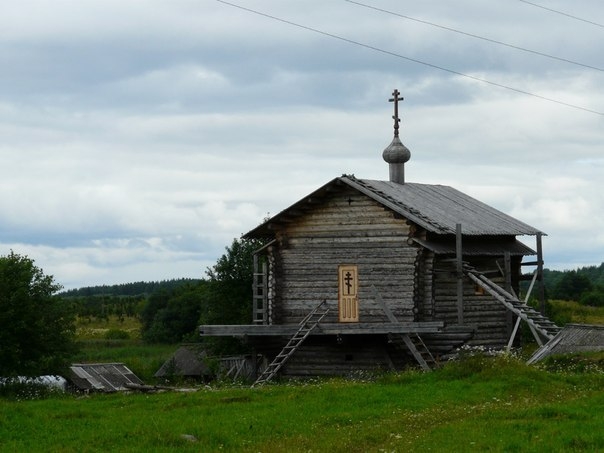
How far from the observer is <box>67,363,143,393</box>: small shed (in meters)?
47.0

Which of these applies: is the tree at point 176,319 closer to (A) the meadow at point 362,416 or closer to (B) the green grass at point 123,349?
(B) the green grass at point 123,349

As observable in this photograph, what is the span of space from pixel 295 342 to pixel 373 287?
9.66 ft

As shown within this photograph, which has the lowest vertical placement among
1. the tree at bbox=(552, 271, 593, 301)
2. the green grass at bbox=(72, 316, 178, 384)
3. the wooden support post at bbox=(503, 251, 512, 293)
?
the green grass at bbox=(72, 316, 178, 384)

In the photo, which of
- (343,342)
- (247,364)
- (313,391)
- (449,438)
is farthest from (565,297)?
(449,438)

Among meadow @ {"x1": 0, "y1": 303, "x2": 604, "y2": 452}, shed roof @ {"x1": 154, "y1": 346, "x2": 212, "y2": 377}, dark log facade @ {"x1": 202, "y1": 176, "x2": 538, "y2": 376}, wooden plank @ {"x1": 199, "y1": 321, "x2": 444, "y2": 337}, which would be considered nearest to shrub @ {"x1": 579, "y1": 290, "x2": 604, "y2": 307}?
shed roof @ {"x1": 154, "y1": 346, "x2": 212, "y2": 377}

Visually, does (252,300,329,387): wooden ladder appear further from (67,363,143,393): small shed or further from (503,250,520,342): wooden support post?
(67,363,143,393): small shed

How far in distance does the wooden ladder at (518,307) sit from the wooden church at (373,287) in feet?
0.14

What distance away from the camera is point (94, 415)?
22.3 m

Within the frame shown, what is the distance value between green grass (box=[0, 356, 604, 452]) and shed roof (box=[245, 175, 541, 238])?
25.4 feet

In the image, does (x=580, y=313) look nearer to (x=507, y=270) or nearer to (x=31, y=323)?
(x=507, y=270)

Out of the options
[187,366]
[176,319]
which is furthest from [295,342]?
[176,319]

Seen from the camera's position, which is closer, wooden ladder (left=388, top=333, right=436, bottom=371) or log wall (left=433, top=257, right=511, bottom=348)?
wooden ladder (left=388, top=333, right=436, bottom=371)

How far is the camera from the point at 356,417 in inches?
787

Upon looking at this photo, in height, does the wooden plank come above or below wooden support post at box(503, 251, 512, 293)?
below
